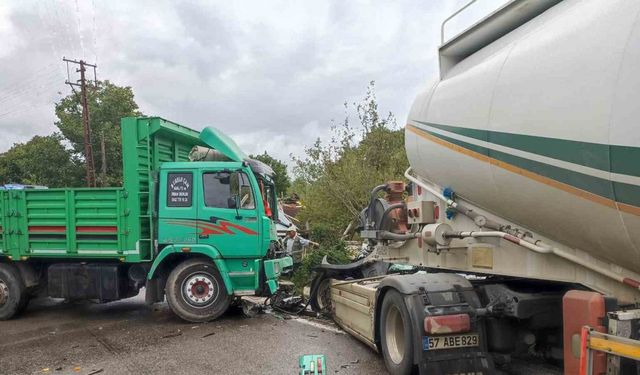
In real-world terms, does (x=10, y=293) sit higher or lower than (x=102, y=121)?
lower

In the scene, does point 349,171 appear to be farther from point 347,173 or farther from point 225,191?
point 225,191

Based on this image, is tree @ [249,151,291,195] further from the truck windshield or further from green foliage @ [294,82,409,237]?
the truck windshield

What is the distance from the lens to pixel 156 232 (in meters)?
8.09

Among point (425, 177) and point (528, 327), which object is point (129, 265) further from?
point (528, 327)

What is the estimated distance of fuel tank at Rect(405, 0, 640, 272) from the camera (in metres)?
2.74

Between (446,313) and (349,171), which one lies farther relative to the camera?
(349,171)

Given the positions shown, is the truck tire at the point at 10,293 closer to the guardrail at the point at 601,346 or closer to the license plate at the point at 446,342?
the license plate at the point at 446,342

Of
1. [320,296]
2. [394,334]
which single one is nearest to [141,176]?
[320,296]

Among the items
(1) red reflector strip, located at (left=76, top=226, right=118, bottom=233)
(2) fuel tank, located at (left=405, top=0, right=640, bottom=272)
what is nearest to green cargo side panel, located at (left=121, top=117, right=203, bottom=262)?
(1) red reflector strip, located at (left=76, top=226, right=118, bottom=233)

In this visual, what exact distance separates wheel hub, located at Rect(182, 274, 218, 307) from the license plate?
448 cm

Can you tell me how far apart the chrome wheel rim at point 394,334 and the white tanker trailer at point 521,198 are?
15 millimetres

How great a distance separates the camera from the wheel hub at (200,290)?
7941 millimetres

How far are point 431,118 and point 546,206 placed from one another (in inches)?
66.1

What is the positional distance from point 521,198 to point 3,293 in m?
8.76
